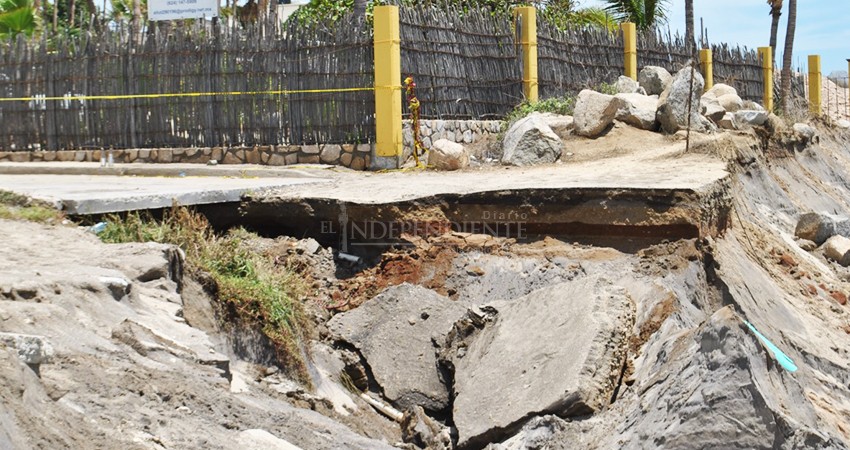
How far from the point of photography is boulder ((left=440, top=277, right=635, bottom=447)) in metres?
6.20

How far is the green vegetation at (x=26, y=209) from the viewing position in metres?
7.38

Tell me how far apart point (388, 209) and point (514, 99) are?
6.89 meters

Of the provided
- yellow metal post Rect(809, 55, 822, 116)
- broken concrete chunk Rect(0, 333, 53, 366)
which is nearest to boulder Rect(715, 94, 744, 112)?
yellow metal post Rect(809, 55, 822, 116)

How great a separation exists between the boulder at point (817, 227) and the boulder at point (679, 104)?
2029 mm

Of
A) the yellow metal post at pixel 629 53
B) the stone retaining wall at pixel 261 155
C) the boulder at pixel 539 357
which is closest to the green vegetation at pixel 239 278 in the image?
the boulder at pixel 539 357

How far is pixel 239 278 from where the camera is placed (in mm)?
7445

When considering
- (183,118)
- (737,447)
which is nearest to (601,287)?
(737,447)

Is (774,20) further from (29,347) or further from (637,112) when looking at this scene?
(29,347)

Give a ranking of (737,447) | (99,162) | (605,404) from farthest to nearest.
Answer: (99,162) → (605,404) → (737,447)

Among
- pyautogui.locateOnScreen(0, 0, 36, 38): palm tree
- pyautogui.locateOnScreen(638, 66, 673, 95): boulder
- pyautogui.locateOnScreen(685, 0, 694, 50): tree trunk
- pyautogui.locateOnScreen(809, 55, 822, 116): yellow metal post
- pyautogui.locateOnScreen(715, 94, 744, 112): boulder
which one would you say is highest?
pyautogui.locateOnScreen(0, 0, 36, 38): palm tree

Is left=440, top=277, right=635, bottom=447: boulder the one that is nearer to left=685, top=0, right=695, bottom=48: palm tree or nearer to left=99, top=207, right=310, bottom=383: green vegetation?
left=99, top=207, right=310, bottom=383: green vegetation

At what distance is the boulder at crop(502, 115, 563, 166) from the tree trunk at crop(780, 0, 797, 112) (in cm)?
1131

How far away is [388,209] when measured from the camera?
30.5 ft

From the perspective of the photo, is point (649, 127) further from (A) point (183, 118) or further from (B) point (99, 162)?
(B) point (99, 162)
